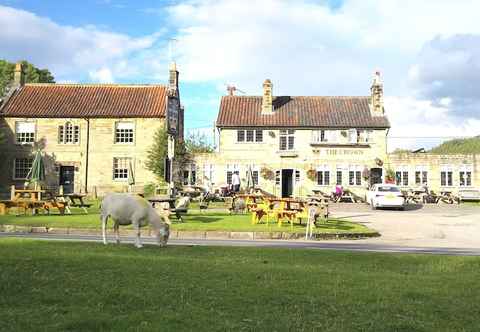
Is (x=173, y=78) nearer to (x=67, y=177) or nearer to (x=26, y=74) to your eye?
(x=67, y=177)

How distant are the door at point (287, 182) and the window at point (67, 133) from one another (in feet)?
60.3

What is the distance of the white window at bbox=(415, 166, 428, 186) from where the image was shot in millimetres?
45969

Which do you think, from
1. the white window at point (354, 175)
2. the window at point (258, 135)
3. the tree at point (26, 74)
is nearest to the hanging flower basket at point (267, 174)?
the window at point (258, 135)

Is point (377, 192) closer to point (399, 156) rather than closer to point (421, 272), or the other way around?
point (399, 156)

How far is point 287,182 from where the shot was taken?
4709 cm

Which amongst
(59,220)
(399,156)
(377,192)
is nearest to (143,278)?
(59,220)

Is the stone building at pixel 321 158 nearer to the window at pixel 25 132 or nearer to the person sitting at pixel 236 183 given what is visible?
the person sitting at pixel 236 183

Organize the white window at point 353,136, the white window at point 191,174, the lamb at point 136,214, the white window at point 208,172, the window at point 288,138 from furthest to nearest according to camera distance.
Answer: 1. the white window at point 208,172
2. the white window at point 191,174
3. the window at point 288,138
4. the white window at point 353,136
5. the lamb at point 136,214

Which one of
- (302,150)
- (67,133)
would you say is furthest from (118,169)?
(302,150)

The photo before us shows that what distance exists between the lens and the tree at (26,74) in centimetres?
5984

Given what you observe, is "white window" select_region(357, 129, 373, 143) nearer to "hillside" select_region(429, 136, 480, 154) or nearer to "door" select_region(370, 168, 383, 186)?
"door" select_region(370, 168, 383, 186)

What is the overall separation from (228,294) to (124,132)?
132ft

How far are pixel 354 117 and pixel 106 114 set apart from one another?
71.0 ft

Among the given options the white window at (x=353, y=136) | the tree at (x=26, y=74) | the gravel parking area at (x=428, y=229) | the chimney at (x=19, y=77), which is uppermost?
the tree at (x=26, y=74)
